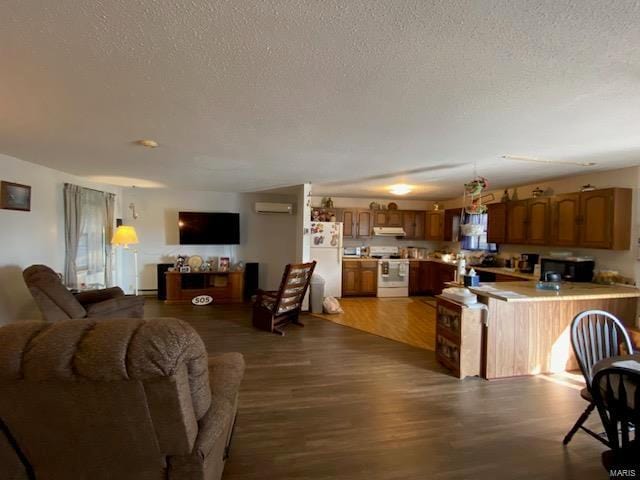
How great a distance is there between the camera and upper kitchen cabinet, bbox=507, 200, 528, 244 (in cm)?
454

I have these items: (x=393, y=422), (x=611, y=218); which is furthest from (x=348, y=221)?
(x=393, y=422)

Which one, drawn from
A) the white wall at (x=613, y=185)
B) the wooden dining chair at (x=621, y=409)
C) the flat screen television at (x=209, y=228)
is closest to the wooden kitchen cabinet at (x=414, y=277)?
the white wall at (x=613, y=185)

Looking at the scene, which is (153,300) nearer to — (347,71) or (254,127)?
(254,127)

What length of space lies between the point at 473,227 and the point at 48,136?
4337 millimetres

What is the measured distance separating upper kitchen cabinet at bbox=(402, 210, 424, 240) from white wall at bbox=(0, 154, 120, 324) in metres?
6.20

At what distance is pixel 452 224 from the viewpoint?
21.1 ft

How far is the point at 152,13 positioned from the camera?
42.4 inches

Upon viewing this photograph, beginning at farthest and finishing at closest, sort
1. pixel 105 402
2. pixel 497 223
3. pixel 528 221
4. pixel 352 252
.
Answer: pixel 352 252 < pixel 497 223 < pixel 528 221 < pixel 105 402

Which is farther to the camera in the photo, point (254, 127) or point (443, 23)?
point (254, 127)

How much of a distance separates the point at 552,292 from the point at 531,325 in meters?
0.44

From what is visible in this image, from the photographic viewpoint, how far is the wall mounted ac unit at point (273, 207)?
6176 millimetres

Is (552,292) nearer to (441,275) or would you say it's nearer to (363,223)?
(441,275)

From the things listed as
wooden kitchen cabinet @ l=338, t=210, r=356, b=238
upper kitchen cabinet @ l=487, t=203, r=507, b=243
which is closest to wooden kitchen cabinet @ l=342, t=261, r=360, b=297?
wooden kitchen cabinet @ l=338, t=210, r=356, b=238

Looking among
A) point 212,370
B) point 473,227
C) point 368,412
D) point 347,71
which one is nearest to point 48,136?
point 212,370
